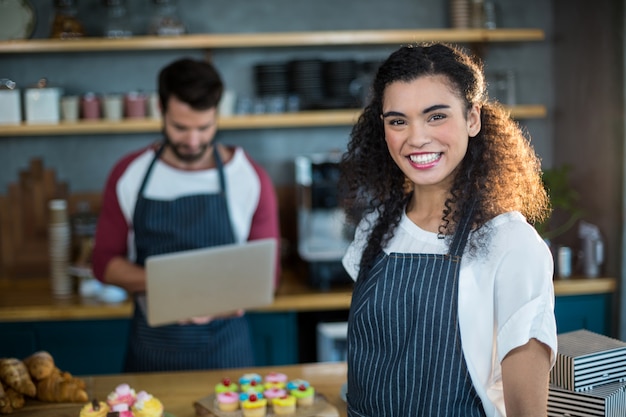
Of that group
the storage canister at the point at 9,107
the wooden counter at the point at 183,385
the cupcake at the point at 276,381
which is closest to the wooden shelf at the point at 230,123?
the storage canister at the point at 9,107

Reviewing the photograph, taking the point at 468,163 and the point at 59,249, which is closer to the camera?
the point at 468,163

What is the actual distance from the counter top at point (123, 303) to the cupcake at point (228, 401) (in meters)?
1.51

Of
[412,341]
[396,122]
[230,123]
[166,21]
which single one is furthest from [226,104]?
[412,341]

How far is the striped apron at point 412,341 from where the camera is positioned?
5.14 feet

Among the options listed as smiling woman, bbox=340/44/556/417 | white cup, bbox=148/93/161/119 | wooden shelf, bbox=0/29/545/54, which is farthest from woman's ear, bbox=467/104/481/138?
white cup, bbox=148/93/161/119

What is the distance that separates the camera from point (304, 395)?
6.39 ft

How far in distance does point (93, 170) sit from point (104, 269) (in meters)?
1.41

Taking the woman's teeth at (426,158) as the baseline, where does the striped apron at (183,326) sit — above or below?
below

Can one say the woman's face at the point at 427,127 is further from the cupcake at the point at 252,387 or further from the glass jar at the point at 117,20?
the glass jar at the point at 117,20

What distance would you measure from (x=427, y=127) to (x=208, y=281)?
3.45 ft

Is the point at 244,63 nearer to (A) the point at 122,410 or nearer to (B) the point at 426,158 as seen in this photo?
(A) the point at 122,410

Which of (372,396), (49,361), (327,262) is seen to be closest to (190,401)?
(49,361)

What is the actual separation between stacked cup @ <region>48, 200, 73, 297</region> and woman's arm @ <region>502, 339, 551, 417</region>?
2614 mm

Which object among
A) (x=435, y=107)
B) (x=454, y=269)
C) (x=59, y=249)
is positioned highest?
(x=435, y=107)
